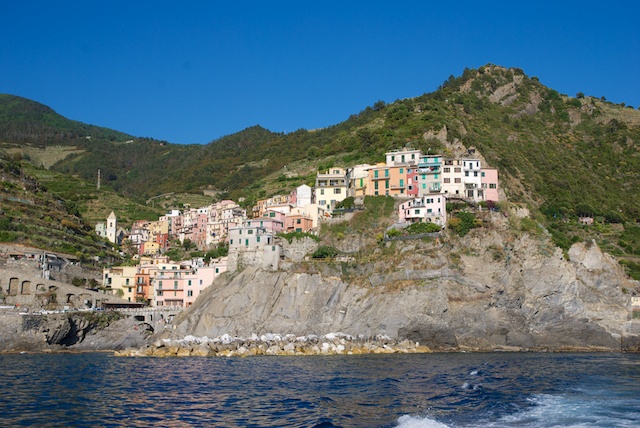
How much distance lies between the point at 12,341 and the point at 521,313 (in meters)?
47.4

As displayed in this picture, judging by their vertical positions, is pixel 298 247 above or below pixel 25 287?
above

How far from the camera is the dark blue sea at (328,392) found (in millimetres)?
26250

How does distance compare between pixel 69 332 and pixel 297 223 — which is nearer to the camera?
pixel 69 332

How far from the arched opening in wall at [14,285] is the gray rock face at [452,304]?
1989cm

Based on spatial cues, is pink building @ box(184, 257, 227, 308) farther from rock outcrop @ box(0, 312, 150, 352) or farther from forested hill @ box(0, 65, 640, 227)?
forested hill @ box(0, 65, 640, 227)

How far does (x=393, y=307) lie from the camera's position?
60.3m

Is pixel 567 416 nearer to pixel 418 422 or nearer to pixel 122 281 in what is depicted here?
pixel 418 422

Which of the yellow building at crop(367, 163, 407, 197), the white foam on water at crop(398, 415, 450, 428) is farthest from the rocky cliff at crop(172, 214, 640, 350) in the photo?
the white foam on water at crop(398, 415, 450, 428)

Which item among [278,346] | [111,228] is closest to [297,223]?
[278,346]

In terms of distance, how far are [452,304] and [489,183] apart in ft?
68.4

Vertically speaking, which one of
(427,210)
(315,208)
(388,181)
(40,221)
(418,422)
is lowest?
(418,422)

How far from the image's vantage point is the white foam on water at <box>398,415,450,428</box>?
79.0 ft

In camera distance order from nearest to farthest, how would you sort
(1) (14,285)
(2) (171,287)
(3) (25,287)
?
(1) (14,285) < (3) (25,287) < (2) (171,287)

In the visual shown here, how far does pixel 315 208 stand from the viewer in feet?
265
